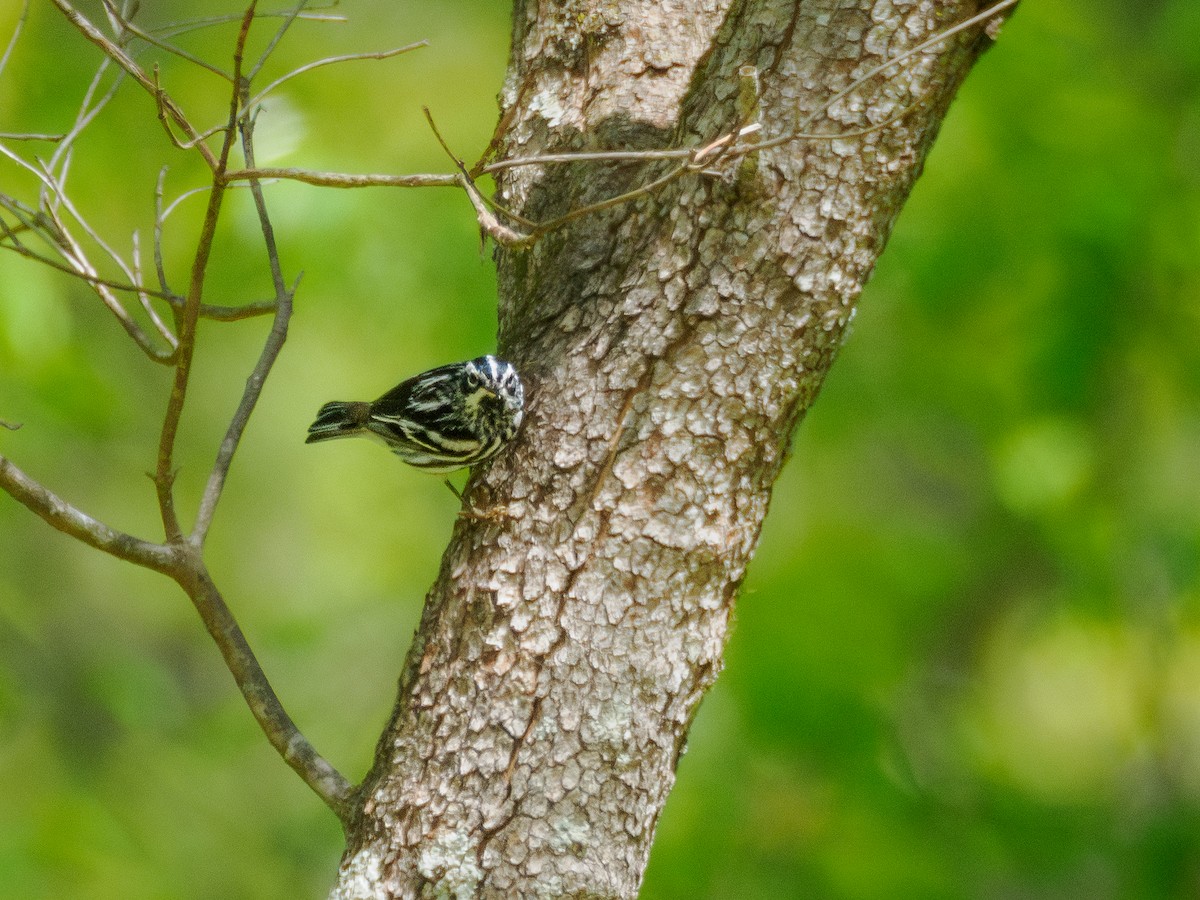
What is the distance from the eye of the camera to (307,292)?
5.68 metres

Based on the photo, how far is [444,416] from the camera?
3.53 metres

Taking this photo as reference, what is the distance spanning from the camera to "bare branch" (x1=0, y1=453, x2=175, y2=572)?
2.20 m

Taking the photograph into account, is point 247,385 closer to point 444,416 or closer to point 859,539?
point 444,416

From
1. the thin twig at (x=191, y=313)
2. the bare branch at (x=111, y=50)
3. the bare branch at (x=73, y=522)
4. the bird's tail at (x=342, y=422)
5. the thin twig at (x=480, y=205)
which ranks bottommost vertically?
the bare branch at (x=73, y=522)

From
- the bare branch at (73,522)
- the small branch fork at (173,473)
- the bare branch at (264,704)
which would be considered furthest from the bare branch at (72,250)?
the bare branch at (264,704)

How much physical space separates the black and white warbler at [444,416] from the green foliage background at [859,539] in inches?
38.8

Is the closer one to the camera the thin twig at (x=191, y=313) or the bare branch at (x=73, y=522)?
the thin twig at (x=191, y=313)

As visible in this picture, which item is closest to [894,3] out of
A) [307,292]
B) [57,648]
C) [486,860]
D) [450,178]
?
[450,178]

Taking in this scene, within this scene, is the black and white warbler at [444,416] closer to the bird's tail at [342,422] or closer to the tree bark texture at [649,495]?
the bird's tail at [342,422]

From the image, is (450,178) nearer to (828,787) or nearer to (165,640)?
(828,787)

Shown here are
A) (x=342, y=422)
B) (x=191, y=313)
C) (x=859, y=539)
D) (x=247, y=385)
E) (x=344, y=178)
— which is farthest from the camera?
(x=859, y=539)

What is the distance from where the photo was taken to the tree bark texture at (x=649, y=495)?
2420mm

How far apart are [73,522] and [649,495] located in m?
Answer: 1.29

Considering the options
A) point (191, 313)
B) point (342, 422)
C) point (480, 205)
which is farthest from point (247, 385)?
point (342, 422)
